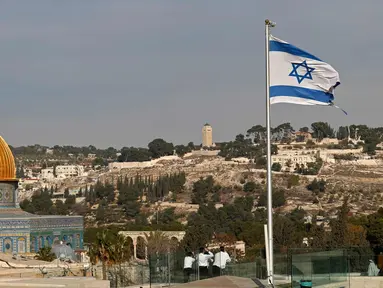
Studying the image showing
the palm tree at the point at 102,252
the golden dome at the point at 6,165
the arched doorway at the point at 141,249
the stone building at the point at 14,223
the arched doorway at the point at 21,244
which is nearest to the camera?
the palm tree at the point at 102,252

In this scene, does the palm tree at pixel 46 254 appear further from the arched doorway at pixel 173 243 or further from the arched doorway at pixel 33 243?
the arched doorway at pixel 173 243

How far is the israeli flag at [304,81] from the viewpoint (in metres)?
19.8

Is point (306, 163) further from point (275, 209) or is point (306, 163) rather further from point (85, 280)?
point (85, 280)

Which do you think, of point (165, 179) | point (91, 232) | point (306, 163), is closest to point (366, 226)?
point (91, 232)

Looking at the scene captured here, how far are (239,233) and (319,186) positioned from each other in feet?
207

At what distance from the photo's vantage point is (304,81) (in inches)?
782

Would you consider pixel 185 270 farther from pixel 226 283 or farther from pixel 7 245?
pixel 7 245

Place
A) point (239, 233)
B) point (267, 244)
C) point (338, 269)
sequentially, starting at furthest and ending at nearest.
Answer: point (239, 233), point (338, 269), point (267, 244)

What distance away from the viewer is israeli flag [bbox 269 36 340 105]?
19.8 meters

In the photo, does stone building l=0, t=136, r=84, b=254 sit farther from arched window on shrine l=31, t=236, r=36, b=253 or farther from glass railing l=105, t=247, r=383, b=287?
glass railing l=105, t=247, r=383, b=287

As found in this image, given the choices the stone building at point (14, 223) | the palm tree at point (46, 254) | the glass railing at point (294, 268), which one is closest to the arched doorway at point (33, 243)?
the stone building at point (14, 223)

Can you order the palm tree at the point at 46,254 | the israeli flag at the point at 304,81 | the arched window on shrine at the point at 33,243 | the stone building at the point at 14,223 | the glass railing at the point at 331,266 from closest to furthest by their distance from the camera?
1. the israeli flag at the point at 304,81
2. the glass railing at the point at 331,266
3. the palm tree at the point at 46,254
4. the stone building at the point at 14,223
5. the arched window on shrine at the point at 33,243

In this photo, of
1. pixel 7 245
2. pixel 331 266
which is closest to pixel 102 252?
pixel 7 245

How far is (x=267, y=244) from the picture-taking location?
19.1 m
